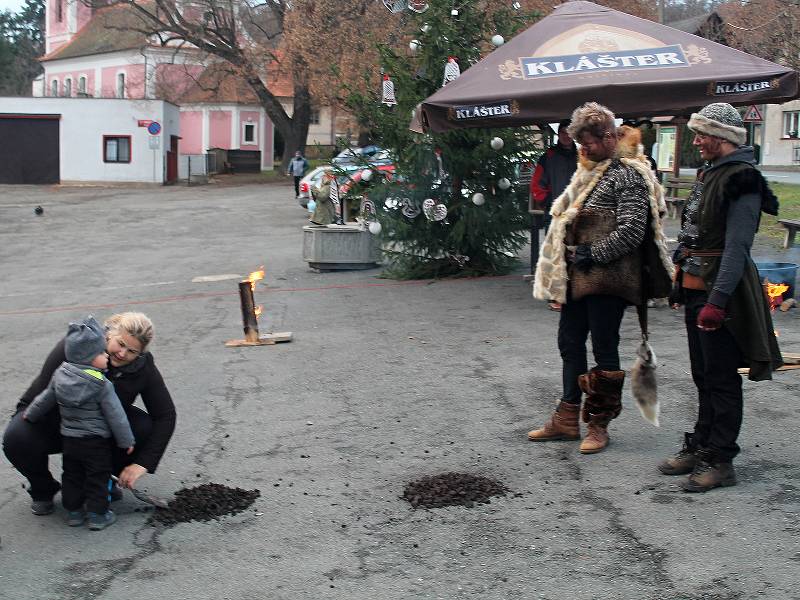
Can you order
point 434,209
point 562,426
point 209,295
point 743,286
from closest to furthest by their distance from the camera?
point 743,286
point 562,426
point 434,209
point 209,295

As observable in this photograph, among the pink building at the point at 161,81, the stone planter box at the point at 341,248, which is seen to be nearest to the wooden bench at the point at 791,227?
the stone planter box at the point at 341,248

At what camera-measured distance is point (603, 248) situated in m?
5.45

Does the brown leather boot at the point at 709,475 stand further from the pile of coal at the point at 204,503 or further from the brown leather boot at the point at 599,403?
the pile of coal at the point at 204,503

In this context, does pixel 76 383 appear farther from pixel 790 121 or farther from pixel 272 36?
pixel 790 121

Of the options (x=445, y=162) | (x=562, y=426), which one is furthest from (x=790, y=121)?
(x=562, y=426)

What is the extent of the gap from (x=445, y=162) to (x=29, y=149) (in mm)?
38479

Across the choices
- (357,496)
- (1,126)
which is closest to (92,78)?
(1,126)

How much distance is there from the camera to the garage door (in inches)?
1842

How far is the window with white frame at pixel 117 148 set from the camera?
46.4 m

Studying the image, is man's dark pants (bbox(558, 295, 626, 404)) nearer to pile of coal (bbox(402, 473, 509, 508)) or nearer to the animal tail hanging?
the animal tail hanging

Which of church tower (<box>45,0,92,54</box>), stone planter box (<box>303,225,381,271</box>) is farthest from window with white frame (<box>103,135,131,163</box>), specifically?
church tower (<box>45,0,92,54</box>)

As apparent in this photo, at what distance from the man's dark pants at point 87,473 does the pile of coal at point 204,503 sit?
1.01ft

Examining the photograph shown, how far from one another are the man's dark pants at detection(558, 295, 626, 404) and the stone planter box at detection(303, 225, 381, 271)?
917 centimetres

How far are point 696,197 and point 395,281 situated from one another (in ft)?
27.8
